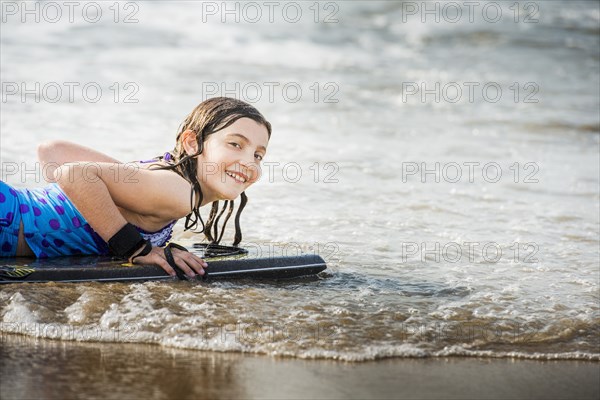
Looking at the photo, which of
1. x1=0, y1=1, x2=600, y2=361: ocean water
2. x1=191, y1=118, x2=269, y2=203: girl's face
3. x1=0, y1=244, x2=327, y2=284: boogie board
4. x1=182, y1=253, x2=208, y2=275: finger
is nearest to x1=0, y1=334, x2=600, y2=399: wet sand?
x1=0, y1=1, x2=600, y2=361: ocean water

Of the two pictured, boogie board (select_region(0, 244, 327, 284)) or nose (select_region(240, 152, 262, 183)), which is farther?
nose (select_region(240, 152, 262, 183))

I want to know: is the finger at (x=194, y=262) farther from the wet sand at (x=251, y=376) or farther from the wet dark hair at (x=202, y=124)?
the wet sand at (x=251, y=376)

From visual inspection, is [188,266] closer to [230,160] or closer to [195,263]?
[195,263]

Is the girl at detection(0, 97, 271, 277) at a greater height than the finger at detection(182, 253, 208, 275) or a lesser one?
greater

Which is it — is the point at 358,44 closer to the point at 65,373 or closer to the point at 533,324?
the point at 533,324

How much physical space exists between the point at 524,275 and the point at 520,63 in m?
10.2

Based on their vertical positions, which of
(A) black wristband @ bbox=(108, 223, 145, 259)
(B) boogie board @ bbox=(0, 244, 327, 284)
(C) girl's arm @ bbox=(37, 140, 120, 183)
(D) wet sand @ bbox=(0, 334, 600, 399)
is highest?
(C) girl's arm @ bbox=(37, 140, 120, 183)

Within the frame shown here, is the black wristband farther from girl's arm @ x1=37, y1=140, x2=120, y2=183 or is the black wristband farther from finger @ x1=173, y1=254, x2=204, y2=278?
girl's arm @ x1=37, y1=140, x2=120, y2=183

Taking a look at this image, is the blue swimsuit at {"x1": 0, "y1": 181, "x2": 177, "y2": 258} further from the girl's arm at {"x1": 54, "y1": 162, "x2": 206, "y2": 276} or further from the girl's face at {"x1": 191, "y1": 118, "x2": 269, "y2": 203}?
the girl's face at {"x1": 191, "y1": 118, "x2": 269, "y2": 203}

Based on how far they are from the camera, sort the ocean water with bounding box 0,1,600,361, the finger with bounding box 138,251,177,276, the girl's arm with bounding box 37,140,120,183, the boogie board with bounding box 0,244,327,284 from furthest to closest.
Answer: the girl's arm with bounding box 37,140,120,183
the finger with bounding box 138,251,177,276
the boogie board with bounding box 0,244,327,284
the ocean water with bounding box 0,1,600,361

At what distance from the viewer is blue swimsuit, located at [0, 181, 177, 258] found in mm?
4062

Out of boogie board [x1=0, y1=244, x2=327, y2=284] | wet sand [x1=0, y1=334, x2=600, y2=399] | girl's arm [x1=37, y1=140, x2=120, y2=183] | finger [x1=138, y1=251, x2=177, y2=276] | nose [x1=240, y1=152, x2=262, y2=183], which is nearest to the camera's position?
wet sand [x1=0, y1=334, x2=600, y2=399]

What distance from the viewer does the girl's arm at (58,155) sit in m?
4.58

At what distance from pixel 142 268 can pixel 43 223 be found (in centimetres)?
53
